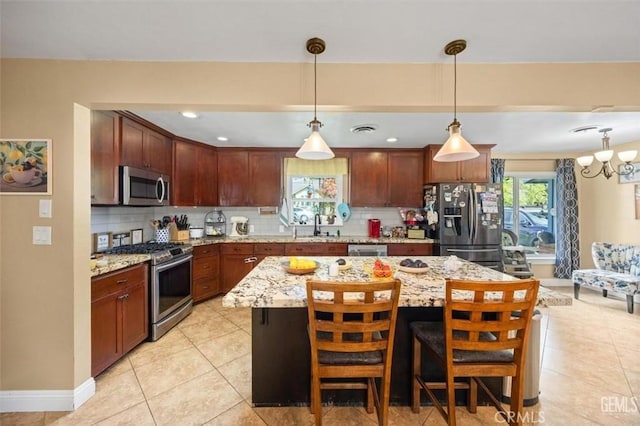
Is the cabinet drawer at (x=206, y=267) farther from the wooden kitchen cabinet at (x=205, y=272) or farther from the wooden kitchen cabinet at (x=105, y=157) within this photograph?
the wooden kitchen cabinet at (x=105, y=157)

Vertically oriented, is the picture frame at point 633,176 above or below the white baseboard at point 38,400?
above

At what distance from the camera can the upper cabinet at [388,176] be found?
13.7 ft

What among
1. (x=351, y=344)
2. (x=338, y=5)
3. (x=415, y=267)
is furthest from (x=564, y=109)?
(x=351, y=344)

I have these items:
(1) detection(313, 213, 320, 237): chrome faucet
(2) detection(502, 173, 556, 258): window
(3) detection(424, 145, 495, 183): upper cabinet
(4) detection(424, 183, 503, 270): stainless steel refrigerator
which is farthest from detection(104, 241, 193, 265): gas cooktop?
(2) detection(502, 173, 556, 258): window

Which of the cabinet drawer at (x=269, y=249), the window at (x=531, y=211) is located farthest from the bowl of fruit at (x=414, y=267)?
the window at (x=531, y=211)

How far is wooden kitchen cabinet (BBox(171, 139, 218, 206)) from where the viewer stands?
3.54 meters

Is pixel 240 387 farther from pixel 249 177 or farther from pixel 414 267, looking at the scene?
pixel 249 177

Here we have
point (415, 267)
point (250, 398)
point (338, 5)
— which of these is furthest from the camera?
point (415, 267)

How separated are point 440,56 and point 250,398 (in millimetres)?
2757

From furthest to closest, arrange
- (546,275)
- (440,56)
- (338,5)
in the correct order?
(546,275)
(440,56)
(338,5)

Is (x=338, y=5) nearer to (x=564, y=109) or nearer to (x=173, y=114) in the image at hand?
(x=564, y=109)

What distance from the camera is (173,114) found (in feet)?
8.87

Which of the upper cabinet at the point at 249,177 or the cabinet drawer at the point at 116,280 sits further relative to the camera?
the upper cabinet at the point at 249,177

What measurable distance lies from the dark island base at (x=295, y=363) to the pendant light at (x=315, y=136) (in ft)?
3.55
